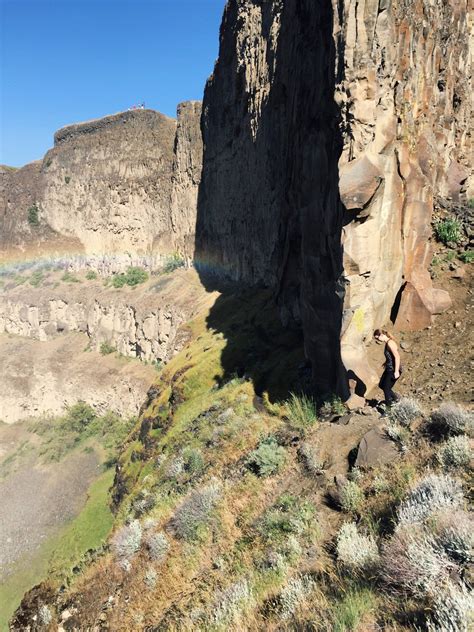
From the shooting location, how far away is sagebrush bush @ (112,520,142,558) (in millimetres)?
7707

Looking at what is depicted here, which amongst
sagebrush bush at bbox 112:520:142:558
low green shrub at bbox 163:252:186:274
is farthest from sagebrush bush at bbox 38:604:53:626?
low green shrub at bbox 163:252:186:274

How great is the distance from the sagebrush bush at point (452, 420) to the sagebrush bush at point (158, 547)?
16.3 feet

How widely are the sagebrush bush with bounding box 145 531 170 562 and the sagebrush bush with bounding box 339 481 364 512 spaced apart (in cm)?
332

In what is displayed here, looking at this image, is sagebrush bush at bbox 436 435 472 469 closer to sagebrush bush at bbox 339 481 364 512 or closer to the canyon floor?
sagebrush bush at bbox 339 481 364 512

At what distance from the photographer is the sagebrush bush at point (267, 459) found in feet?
25.7

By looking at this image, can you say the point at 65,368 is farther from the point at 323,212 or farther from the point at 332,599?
the point at 332,599

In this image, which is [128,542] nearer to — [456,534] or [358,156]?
[456,534]

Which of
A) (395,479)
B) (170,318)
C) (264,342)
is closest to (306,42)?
(264,342)

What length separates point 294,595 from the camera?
13.7 feet

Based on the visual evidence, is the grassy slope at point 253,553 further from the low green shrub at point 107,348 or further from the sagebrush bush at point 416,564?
the low green shrub at point 107,348

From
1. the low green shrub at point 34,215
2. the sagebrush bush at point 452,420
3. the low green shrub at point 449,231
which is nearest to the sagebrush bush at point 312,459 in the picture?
the sagebrush bush at point 452,420

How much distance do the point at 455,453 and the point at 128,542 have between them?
624 centimetres

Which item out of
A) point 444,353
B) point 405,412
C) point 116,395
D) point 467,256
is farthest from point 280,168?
point 116,395

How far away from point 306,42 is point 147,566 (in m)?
15.1
